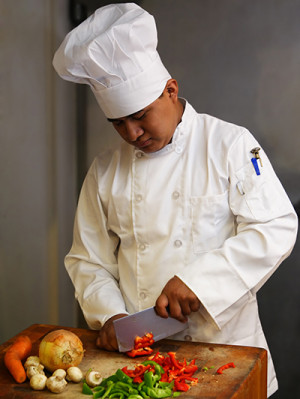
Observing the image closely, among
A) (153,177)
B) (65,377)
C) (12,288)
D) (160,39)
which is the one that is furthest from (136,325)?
(160,39)

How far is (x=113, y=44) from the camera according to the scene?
1.57 meters

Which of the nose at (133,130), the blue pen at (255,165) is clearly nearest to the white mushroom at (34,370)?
the nose at (133,130)

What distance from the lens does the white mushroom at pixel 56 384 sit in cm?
133

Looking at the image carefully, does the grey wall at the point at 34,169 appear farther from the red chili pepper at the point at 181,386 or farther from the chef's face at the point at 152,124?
the red chili pepper at the point at 181,386

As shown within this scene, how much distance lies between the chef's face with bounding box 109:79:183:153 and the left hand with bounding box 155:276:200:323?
0.37m

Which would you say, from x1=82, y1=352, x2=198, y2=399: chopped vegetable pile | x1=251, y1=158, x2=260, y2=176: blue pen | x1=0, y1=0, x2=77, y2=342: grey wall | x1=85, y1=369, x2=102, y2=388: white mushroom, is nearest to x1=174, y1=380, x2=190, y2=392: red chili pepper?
x1=82, y1=352, x2=198, y2=399: chopped vegetable pile

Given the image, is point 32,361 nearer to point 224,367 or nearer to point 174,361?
point 174,361

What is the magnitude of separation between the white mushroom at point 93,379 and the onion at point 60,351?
0.24ft

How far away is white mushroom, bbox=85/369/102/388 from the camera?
1.34m

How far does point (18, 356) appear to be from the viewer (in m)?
1.47

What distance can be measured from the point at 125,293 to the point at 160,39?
1150 millimetres

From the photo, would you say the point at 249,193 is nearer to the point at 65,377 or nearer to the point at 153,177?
the point at 153,177

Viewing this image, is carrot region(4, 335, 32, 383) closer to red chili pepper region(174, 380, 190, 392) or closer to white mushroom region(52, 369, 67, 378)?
white mushroom region(52, 369, 67, 378)

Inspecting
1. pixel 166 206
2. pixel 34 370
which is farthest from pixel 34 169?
pixel 34 370
